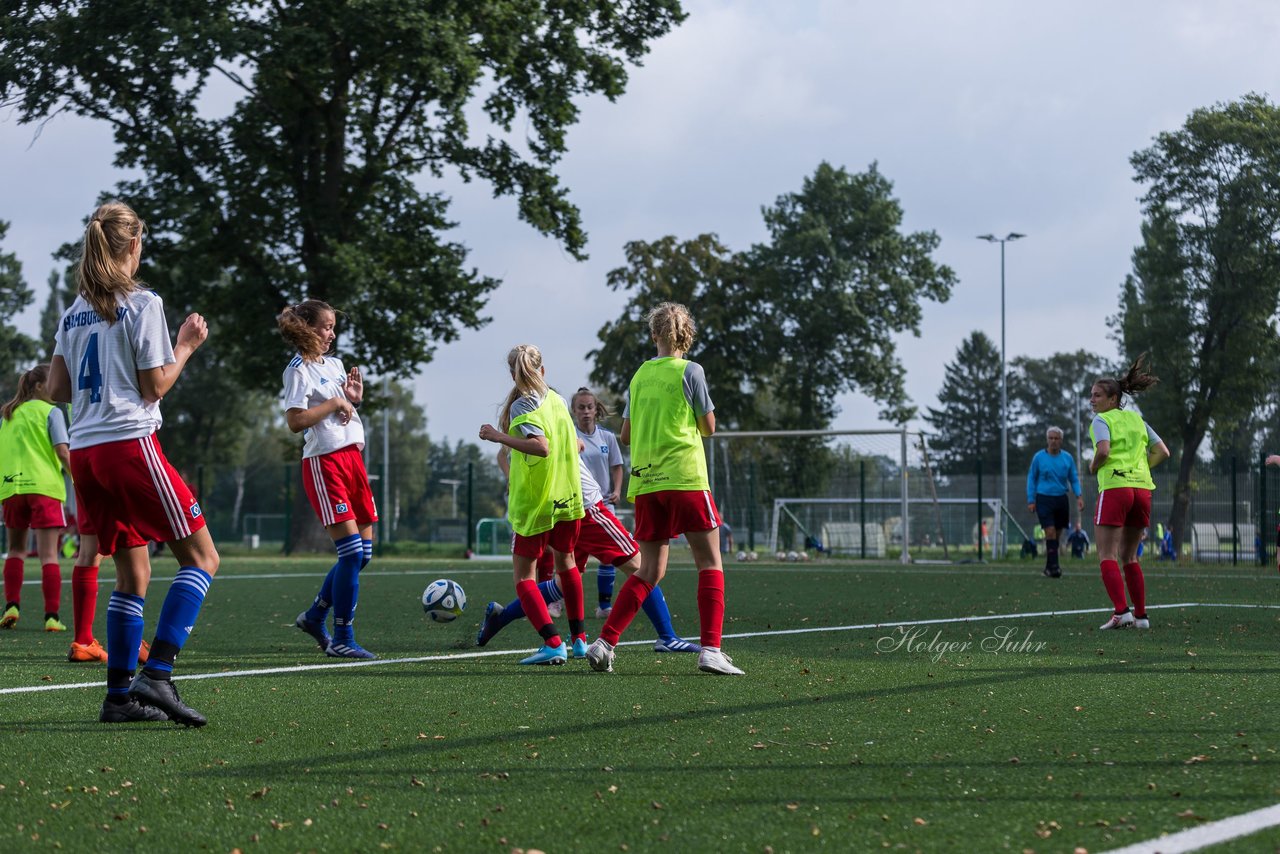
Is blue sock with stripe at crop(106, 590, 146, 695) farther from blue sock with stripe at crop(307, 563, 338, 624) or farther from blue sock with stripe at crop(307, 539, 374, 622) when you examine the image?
blue sock with stripe at crop(307, 563, 338, 624)

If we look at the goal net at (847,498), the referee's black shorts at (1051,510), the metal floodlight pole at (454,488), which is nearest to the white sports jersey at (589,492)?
the referee's black shorts at (1051,510)

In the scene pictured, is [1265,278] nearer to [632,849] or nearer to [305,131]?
[305,131]

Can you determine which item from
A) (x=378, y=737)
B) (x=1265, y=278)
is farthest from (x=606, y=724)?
(x=1265, y=278)

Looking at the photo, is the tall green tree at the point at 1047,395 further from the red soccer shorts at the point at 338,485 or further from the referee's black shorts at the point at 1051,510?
the red soccer shorts at the point at 338,485

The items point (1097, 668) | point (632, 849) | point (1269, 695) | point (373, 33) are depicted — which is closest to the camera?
point (632, 849)

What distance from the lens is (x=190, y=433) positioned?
180 ft

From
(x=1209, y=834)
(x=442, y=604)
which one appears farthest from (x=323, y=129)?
(x=1209, y=834)

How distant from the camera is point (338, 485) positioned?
7668 millimetres

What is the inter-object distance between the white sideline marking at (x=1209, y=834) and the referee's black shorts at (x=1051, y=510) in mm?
15887

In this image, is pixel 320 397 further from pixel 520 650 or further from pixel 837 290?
pixel 837 290

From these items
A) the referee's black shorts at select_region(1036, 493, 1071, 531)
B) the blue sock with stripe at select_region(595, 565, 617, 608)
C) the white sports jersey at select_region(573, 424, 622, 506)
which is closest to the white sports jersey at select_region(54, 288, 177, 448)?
the blue sock with stripe at select_region(595, 565, 617, 608)

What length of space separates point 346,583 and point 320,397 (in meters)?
1.05

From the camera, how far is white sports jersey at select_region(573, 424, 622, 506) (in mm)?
11156

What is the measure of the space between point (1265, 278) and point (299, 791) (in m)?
38.7
